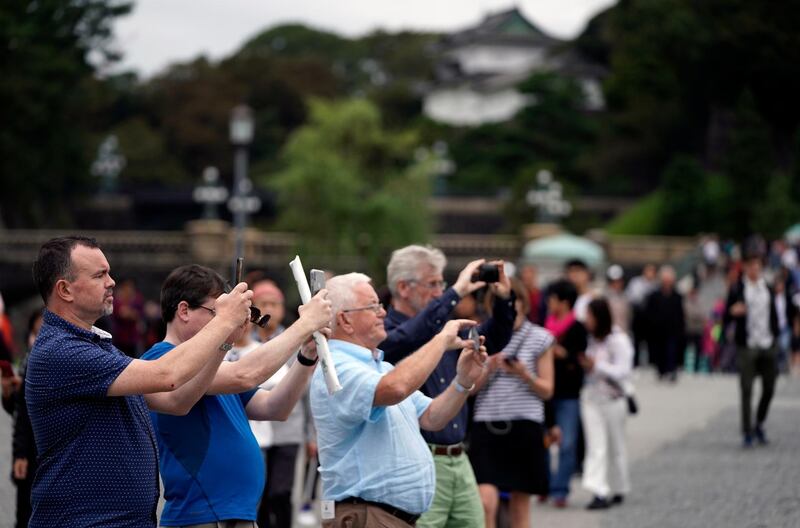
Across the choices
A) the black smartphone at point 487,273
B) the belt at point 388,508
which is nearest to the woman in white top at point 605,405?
the black smartphone at point 487,273

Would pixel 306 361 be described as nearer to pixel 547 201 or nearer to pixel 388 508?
pixel 388 508

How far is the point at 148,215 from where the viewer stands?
88.5 m

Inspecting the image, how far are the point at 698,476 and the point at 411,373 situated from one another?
8.51 meters

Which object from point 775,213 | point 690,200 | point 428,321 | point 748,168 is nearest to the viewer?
point 428,321

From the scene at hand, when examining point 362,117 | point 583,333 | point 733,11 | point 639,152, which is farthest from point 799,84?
point 583,333

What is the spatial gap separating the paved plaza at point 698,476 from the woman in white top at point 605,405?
0.80ft

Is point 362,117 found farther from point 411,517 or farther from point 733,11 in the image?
point 411,517

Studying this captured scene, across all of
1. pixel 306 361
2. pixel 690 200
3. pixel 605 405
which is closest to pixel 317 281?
pixel 306 361

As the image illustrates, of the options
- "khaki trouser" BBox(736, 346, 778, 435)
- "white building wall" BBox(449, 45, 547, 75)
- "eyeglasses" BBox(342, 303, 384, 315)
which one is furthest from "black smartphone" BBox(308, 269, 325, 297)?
"white building wall" BBox(449, 45, 547, 75)

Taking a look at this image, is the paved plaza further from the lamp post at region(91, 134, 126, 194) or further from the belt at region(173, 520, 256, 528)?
the lamp post at region(91, 134, 126, 194)

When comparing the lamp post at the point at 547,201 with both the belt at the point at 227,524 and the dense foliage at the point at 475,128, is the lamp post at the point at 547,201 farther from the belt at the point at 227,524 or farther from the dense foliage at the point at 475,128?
the belt at the point at 227,524

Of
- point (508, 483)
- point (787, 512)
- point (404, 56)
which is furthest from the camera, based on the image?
point (404, 56)

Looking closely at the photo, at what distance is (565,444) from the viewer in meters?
13.1

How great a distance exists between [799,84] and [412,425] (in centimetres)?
6320
